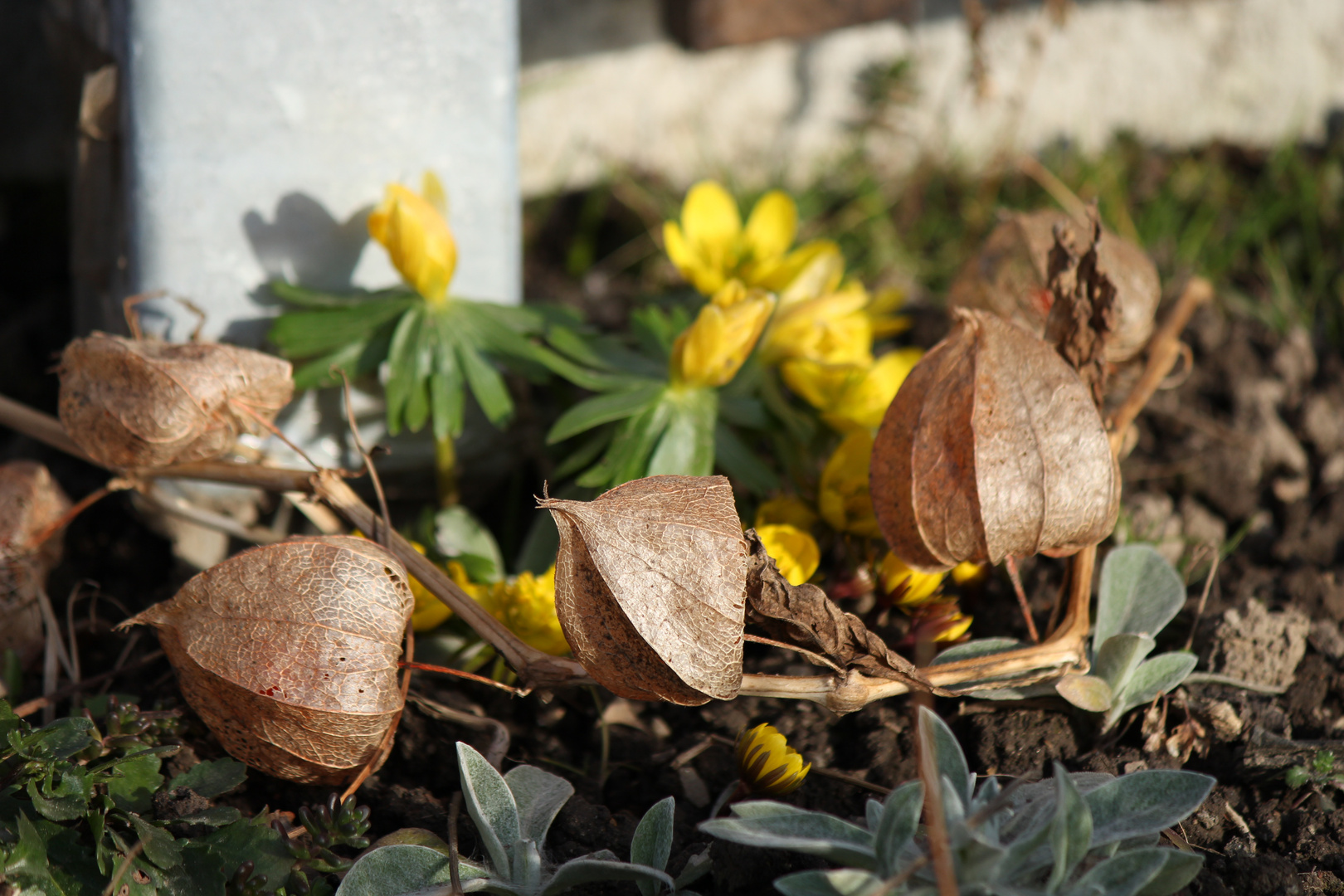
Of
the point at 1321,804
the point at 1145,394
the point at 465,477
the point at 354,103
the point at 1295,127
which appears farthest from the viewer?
the point at 1295,127

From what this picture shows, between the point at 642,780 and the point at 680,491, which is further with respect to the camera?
the point at 642,780

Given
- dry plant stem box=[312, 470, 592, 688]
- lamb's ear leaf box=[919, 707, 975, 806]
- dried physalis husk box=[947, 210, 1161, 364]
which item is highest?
dried physalis husk box=[947, 210, 1161, 364]

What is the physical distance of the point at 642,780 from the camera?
1213mm

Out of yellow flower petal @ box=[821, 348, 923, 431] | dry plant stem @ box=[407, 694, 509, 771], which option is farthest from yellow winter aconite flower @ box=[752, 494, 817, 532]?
dry plant stem @ box=[407, 694, 509, 771]

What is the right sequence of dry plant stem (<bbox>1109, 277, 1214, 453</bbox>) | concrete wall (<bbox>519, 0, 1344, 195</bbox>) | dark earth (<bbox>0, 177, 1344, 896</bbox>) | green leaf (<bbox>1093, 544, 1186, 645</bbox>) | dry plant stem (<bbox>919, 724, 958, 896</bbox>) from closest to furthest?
dry plant stem (<bbox>919, 724, 958, 896</bbox>) → dark earth (<bbox>0, 177, 1344, 896</bbox>) → green leaf (<bbox>1093, 544, 1186, 645</bbox>) → dry plant stem (<bbox>1109, 277, 1214, 453</bbox>) → concrete wall (<bbox>519, 0, 1344, 195</bbox>)

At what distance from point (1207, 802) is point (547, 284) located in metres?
1.50

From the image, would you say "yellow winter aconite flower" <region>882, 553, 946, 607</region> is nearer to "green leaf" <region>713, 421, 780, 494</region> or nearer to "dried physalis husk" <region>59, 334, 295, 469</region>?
"green leaf" <region>713, 421, 780, 494</region>

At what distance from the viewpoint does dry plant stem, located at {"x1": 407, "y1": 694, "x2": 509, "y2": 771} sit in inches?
44.1

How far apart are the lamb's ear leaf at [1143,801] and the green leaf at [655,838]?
0.38 metres

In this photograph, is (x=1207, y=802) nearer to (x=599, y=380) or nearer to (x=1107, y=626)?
(x=1107, y=626)

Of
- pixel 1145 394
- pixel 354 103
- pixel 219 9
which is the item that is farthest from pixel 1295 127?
pixel 219 9

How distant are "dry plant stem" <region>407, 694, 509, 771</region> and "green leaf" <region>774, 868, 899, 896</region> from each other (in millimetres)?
368

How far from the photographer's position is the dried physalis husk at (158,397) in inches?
45.7

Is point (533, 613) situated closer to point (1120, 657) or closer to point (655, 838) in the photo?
point (655, 838)
